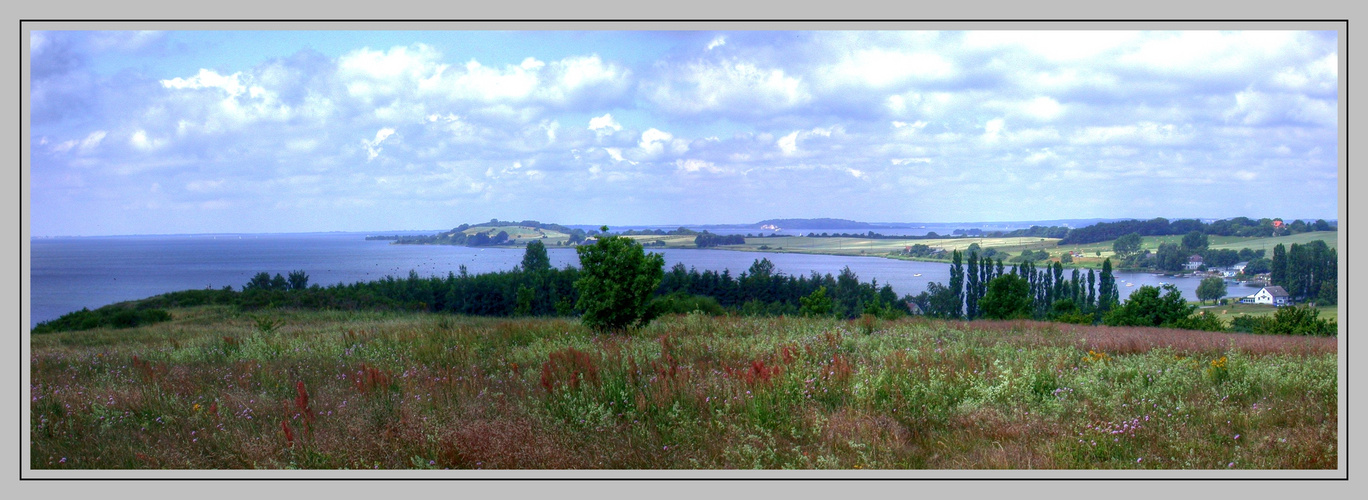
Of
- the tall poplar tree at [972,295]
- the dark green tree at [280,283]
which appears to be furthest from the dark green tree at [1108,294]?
the dark green tree at [280,283]

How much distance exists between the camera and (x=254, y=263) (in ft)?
40.4

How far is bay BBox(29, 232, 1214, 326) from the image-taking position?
644 centimetres

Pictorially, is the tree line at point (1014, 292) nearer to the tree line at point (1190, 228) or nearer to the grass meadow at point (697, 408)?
the tree line at point (1190, 228)

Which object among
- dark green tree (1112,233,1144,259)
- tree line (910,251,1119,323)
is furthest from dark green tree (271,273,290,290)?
dark green tree (1112,233,1144,259)

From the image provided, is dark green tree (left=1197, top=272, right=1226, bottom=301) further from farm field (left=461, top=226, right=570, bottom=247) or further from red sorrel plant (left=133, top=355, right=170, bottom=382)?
red sorrel plant (left=133, top=355, right=170, bottom=382)

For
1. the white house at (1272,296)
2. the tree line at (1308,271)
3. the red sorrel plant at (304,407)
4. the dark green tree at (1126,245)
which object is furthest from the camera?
the dark green tree at (1126,245)

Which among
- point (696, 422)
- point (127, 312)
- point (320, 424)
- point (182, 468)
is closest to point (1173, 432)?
point (696, 422)

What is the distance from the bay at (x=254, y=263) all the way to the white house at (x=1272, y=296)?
0.55 ft

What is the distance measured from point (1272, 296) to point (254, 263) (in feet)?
51.6

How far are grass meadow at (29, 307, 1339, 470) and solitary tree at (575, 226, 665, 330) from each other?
1.88 metres

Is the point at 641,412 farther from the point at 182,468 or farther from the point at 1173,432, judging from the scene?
the point at 1173,432

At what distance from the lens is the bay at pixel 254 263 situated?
644cm

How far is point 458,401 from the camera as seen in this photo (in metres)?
5.50

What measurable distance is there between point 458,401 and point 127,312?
8111 mm
